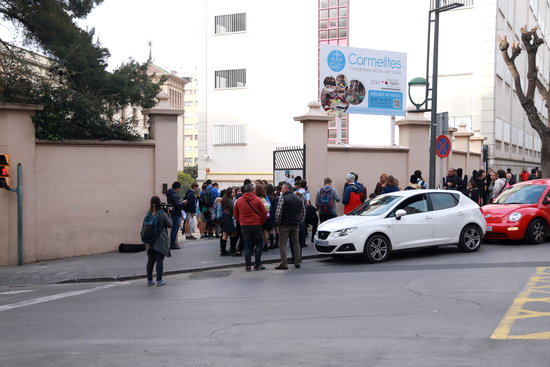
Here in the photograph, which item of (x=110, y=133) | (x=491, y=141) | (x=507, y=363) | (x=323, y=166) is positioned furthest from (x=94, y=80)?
(x=491, y=141)

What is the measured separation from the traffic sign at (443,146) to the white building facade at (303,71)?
16.1m

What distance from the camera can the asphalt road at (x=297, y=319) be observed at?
6.07 metres

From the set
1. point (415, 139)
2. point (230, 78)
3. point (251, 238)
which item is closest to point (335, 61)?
point (415, 139)

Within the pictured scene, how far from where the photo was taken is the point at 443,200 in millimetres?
13609

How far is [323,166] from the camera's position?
18219 millimetres

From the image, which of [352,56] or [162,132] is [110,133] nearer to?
[162,132]

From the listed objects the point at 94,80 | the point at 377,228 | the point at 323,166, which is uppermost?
the point at 94,80

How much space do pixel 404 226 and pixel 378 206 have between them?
75 cm

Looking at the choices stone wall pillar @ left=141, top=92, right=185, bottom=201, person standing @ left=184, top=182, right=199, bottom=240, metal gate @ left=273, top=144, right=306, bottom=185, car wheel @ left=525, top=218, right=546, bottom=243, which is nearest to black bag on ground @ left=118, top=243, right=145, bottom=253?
stone wall pillar @ left=141, top=92, right=185, bottom=201

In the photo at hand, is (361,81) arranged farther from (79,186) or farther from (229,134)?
(229,134)

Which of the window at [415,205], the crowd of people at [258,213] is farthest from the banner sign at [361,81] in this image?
the window at [415,205]

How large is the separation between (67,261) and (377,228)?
24.7 ft

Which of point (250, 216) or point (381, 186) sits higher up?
point (381, 186)

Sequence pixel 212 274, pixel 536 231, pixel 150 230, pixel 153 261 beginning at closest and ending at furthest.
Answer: pixel 150 230 → pixel 153 261 → pixel 212 274 → pixel 536 231
